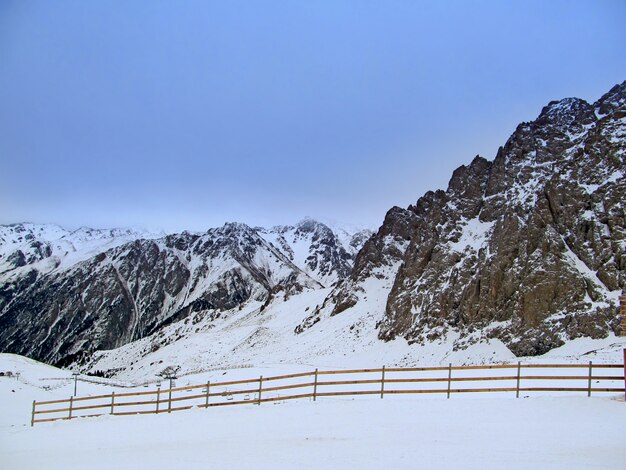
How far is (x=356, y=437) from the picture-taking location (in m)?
17.0

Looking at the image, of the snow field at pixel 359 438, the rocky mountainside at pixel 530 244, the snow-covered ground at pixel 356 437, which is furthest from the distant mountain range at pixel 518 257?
the snow field at pixel 359 438

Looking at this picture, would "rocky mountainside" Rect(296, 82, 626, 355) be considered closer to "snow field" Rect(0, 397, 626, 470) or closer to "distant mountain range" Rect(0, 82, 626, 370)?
"distant mountain range" Rect(0, 82, 626, 370)

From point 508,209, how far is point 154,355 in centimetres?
10943

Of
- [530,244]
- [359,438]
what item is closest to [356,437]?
[359,438]

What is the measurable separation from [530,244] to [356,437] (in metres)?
56.5

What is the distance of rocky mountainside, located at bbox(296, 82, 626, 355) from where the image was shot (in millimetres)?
58344

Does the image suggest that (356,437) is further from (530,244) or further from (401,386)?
(530,244)

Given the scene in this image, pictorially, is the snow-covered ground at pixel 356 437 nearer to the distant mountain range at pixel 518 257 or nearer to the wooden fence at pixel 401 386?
the wooden fence at pixel 401 386

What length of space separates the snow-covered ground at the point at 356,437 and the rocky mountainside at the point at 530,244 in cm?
3946

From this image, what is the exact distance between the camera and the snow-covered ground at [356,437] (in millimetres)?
14163

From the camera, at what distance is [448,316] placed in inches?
2810

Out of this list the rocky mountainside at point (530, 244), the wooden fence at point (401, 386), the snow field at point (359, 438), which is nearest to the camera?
the snow field at point (359, 438)

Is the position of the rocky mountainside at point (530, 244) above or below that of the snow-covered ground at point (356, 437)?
above

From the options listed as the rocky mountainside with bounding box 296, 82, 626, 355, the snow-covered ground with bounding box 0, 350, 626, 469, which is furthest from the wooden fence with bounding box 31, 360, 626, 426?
the rocky mountainside with bounding box 296, 82, 626, 355
